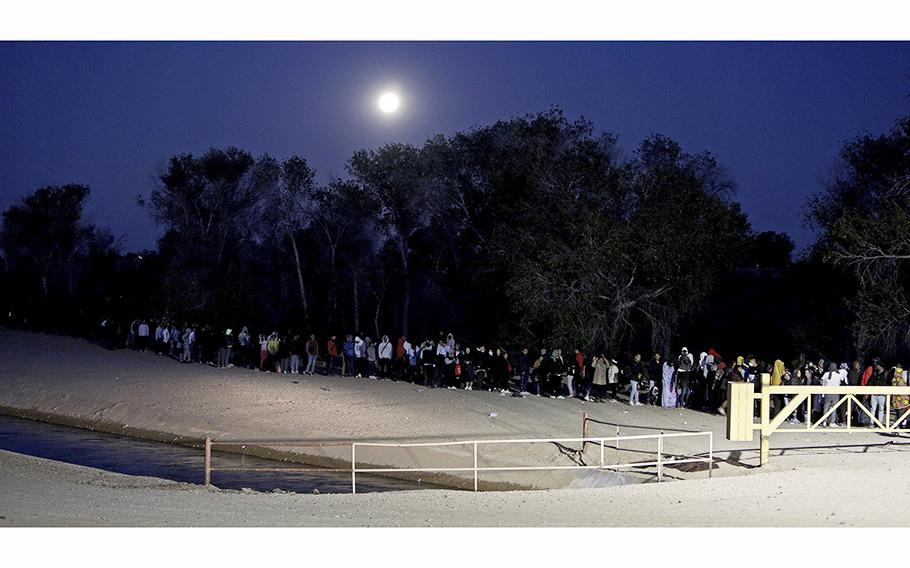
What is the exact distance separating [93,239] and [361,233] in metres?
22.0

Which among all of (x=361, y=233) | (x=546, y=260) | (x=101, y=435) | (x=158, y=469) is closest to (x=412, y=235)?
(x=361, y=233)

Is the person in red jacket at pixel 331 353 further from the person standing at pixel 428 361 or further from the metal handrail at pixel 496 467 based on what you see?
the metal handrail at pixel 496 467

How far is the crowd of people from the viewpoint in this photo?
25625 millimetres

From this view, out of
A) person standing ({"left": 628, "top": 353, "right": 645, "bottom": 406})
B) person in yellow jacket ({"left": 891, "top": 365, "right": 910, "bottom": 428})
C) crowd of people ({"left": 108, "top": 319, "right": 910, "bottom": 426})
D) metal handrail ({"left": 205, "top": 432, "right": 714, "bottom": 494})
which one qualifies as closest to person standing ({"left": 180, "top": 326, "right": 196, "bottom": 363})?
crowd of people ({"left": 108, "top": 319, "right": 910, "bottom": 426})

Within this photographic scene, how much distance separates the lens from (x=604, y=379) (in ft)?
93.3

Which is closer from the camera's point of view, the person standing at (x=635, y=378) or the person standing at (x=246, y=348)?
the person standing at (x=635, y=378)

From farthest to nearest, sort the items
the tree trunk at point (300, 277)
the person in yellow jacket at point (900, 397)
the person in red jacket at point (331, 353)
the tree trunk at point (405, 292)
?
the tree trunk at point (300, 277)
the tree trunk at point (405, 292)
the person in red jacket at point (331, 353)
the person in yellow jacket at point (900, 397)

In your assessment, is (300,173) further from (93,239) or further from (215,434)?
(215,434)

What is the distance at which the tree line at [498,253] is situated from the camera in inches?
1330

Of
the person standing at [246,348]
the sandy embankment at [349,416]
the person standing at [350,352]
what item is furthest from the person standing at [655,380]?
the person standing at [246,348]

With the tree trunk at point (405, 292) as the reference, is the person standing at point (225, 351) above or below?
below

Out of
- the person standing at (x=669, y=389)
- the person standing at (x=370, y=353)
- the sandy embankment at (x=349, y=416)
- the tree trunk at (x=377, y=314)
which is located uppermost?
the tree trunk at (x=377, y=314)

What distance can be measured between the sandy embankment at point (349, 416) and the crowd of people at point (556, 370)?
3.48 ft

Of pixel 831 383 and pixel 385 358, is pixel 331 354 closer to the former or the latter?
pixel 385 358
